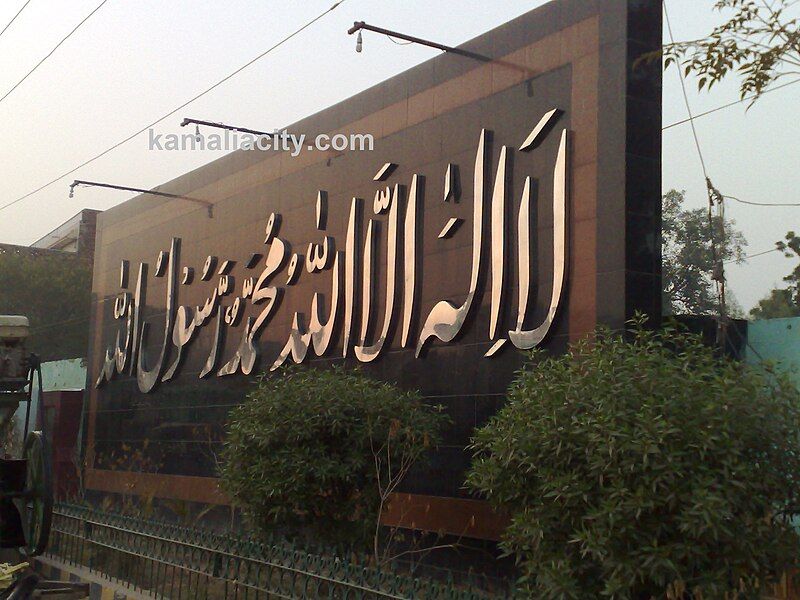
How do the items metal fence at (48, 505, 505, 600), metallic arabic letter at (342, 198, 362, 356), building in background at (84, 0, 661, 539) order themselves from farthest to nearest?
metallic arabic letter at (342, 198, 362, 356), building in background at (84, 0, 661, 539), metal fence at (48, 505, 505, 600)

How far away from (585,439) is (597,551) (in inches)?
32.1

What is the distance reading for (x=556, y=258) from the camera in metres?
11.3

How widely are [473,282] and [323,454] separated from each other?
2.90 m

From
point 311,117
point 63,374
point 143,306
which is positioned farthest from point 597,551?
point 63,374

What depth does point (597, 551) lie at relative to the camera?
678 cm

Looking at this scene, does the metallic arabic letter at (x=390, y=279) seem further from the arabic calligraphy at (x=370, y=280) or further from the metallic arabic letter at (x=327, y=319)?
the metallic arabic letter at (x=327, y=319)

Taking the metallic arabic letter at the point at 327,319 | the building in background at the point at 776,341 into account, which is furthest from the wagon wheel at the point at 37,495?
the building in background at the point at 776,341

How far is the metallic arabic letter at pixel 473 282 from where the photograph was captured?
12.5 meters

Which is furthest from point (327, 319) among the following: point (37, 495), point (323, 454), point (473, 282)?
point (37, 495)

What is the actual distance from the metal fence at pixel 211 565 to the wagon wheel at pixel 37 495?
44.4 inches

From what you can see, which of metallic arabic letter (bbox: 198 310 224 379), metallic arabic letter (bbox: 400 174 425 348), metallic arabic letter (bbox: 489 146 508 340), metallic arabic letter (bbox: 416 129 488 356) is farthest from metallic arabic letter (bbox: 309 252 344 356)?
metallic arabic letter (bbox: 489 146 508 340)

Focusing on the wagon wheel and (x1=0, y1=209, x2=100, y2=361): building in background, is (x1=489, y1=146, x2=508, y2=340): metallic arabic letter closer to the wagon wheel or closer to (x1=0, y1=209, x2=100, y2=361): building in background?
the wagon wheel

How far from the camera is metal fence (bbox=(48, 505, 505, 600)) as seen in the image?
7.59 metres

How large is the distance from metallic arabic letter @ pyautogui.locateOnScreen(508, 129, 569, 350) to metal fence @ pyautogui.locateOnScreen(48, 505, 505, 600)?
2.82 metres
